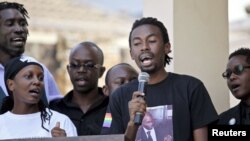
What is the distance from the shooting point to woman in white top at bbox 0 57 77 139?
4125mm

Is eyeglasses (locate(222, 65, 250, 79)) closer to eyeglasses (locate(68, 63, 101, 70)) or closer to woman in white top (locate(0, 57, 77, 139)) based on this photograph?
eyeglasses (locate(68, 63, 101, 70))

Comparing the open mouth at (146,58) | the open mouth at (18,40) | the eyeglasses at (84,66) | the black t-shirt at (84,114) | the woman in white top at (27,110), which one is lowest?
the black t-shirt at (84,114)

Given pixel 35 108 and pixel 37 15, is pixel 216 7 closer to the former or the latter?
pixel 35 108

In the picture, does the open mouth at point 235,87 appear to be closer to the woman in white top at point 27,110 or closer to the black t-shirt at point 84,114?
the black t-shirt at point 84,114

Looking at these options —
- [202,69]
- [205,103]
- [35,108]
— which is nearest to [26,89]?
[35,108]

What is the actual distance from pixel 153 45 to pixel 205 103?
0.47m

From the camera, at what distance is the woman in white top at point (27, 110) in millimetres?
4125

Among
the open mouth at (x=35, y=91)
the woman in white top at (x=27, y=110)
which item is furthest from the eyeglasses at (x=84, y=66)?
the open mouth at (x=35, y=91)

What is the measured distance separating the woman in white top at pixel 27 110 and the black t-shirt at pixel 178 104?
356mm

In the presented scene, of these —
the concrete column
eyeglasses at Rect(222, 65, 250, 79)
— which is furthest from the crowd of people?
the concrete column

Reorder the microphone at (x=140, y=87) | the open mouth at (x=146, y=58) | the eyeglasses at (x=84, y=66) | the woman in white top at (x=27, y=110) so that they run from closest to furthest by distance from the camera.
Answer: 1. the microphone at (x=140, y=87)
2. the open mouth at (x=146, y=58)
3. the woman in white top at (x=27, y=110)
4. the eyeglasses at (x=84, y=66)

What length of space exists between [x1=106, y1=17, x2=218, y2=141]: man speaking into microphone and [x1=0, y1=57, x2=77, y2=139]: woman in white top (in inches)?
15.6

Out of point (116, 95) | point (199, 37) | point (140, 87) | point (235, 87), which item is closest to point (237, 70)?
point (235, 87)

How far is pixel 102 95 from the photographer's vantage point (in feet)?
16.9
